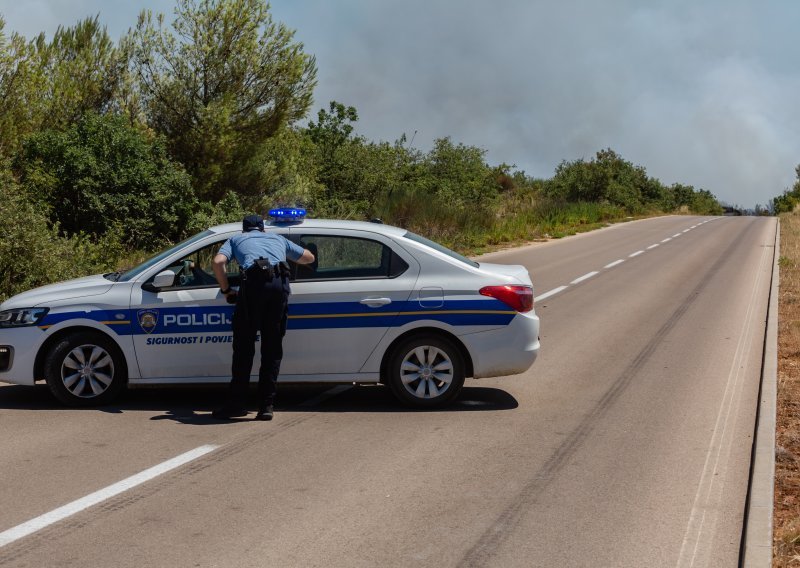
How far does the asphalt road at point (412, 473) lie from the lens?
16.9 feet

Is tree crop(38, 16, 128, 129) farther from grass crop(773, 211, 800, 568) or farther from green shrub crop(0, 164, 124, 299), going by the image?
grass crop(773, 211, 800, 568)

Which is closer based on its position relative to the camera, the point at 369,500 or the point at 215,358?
the point at 369,500

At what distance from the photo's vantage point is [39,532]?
17.3ft

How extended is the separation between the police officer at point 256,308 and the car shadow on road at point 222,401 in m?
0.27

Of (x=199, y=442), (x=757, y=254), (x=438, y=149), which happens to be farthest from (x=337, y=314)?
(x=438, y=149)

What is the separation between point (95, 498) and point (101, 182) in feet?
53.2

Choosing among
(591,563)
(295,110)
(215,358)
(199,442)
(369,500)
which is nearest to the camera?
(591,563)

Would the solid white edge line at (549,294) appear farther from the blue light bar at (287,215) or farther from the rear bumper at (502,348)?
the blue light bar at (287,215)

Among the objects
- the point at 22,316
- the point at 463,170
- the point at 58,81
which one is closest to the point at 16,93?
the point at 58,81

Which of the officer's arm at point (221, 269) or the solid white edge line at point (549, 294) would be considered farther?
the solid white edge line at point (549, 294)

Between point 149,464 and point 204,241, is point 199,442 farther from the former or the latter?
point 204,241

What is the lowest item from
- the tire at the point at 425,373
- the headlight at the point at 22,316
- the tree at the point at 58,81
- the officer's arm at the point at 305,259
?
the tire at the point at 425,373

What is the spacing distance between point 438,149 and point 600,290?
97.6 ft

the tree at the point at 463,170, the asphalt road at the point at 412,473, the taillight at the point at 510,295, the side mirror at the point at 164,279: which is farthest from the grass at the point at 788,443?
the tree at the point at 463,170
